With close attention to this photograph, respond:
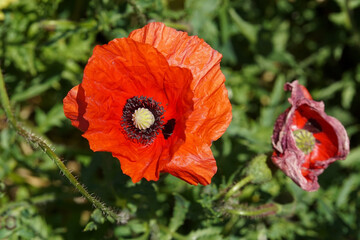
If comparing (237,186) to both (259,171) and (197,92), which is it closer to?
(259,171)

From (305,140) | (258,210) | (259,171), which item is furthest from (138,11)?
(258,210)

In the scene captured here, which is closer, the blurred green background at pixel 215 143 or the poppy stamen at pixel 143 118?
the poppy stamen at pixel 143 118

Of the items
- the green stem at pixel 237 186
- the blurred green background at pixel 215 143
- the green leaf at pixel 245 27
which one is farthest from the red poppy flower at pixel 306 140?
the green leaf at pixel 245 27

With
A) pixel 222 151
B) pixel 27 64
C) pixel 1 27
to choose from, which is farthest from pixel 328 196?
pixel 1 27

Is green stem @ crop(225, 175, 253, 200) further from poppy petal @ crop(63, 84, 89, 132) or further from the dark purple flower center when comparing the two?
poppy petal @ crop(63, 84, 89, 132)

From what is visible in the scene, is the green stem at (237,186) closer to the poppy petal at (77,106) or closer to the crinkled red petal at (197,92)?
the crinkled red petal at (197,92)
